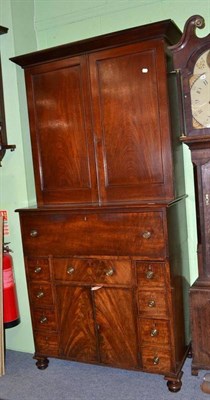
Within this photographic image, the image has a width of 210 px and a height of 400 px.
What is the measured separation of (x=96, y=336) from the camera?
2201mm

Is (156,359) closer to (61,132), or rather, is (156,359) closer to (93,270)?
(93,270)

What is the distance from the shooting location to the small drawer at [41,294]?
2.30 m

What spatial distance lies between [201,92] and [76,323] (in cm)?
152

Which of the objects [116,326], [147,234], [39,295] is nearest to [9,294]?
[39,295]

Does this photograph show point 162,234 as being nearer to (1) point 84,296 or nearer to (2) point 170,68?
(1) point 84,296

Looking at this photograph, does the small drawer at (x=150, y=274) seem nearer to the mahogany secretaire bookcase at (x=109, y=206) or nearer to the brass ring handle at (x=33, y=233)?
the mahogany secretaire bookcase at (x=109, y=206)

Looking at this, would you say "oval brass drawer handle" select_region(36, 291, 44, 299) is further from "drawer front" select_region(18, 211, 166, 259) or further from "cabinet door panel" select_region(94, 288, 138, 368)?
"cabinet door panel" select_region(94, 288, 138, 368)

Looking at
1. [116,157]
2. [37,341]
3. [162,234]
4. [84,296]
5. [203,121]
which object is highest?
[203,121]

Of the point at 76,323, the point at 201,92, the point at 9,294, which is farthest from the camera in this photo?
the point at 9,294

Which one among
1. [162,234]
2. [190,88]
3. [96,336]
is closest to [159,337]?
[96,336]

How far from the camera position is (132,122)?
2.09m

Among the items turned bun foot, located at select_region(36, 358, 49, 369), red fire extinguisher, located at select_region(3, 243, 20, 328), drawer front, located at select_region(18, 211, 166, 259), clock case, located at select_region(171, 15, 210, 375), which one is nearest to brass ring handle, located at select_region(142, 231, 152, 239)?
drawer front, located at select_region(18, 211, 166, 259)

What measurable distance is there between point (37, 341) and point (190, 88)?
5.90ft

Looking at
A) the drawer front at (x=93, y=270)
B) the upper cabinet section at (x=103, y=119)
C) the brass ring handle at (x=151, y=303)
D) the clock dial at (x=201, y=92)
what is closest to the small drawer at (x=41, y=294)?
the drawer front at (x=93, y=270)
